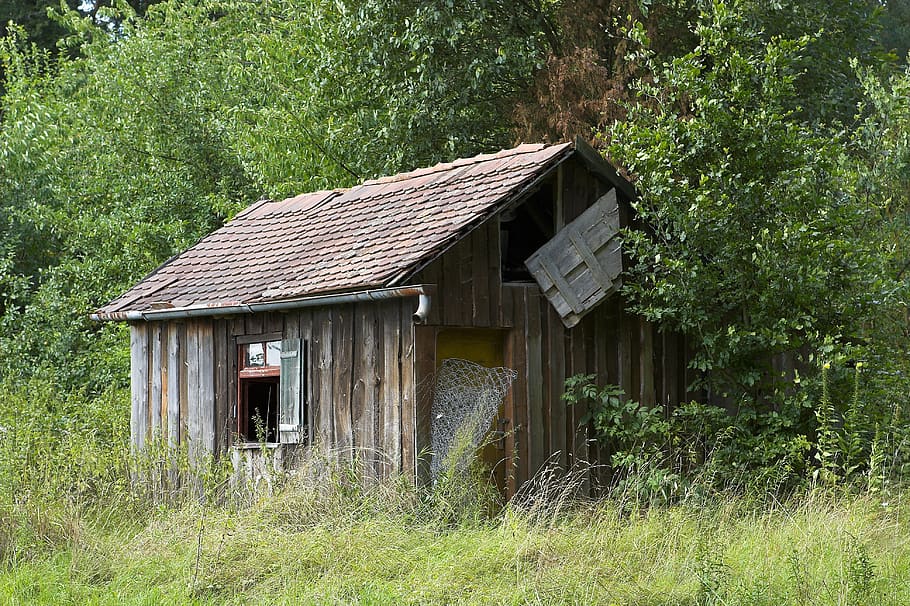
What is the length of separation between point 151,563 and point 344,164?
12.7 m

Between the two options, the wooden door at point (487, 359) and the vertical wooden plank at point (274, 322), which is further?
the vertical wooden plank at point (274, 322)

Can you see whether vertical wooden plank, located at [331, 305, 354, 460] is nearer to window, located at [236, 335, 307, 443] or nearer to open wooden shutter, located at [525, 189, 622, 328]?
window, located at [236, 335, 307, 443]

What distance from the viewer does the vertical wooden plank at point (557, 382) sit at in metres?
11.9

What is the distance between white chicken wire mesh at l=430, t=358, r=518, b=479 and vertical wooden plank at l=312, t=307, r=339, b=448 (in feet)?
4.34

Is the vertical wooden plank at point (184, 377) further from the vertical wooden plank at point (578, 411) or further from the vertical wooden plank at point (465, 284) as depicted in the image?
the vertical wooden plank at point (578, 411)

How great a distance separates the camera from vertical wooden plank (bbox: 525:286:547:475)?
11.7 meters

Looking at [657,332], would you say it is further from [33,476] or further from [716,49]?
[33,476]

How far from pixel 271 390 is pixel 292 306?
1926 millimetres

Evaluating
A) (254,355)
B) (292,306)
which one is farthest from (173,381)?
(292,306)

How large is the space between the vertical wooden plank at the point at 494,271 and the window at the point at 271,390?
2.13 meters

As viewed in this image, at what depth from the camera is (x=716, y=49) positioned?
12.1 meters

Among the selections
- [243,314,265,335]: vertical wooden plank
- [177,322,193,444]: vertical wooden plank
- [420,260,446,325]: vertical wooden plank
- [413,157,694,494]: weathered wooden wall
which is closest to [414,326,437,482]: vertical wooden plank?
[413,157,694,494]: weathered wooden wall

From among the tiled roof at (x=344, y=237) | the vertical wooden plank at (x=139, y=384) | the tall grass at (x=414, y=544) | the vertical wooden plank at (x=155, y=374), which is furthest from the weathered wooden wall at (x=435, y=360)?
the vertical wooden plank at (x=139, y=384)

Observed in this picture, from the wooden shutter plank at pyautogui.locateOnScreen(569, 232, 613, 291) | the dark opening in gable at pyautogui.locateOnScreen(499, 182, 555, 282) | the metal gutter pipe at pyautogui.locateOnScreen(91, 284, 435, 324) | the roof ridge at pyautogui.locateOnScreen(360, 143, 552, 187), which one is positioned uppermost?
the roof ridge at pyautogui.locateOnScreen(360, 143, 552, 187)
